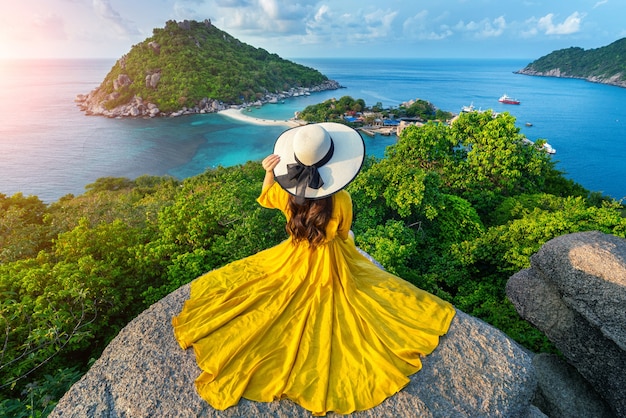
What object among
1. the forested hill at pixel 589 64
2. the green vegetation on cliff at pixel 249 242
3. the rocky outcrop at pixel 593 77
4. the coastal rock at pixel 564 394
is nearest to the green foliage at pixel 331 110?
the green vegetation on cliff at pixel 249 242

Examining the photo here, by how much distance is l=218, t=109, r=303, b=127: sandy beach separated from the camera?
54094mm

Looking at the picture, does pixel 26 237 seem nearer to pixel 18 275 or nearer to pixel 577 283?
pixel 18 275

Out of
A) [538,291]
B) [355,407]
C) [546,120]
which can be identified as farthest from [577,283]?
[546,120]

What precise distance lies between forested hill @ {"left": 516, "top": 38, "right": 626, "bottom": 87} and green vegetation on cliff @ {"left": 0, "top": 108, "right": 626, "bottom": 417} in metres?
119

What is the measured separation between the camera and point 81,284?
17.7 feet

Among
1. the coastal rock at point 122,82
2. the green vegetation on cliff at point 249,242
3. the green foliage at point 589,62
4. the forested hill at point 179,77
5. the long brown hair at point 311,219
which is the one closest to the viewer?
the long brown hair at point 311,219

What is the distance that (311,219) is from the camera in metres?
3.16

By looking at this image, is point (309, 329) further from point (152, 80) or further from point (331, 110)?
point (152, 80)

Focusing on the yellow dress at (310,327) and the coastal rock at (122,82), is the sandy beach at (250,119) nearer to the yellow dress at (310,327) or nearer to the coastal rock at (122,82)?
the coastal rock at (122,82)

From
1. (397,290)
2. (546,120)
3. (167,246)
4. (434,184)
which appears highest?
(397,290)

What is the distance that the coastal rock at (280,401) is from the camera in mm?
2805

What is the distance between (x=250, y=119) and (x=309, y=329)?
5691 centimetres

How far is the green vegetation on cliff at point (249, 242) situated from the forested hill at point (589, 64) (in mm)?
119264

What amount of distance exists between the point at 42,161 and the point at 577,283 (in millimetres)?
47878
